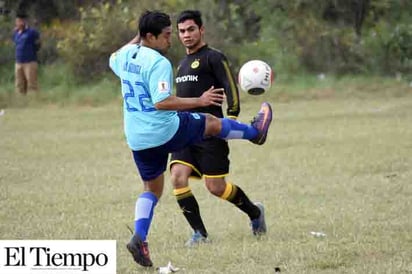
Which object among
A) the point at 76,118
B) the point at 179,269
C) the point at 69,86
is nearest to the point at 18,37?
the point at 69,86

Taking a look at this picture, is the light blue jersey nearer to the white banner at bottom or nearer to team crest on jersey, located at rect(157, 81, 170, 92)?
team crest on jersey, located at rect(157, 81, 170, 92)

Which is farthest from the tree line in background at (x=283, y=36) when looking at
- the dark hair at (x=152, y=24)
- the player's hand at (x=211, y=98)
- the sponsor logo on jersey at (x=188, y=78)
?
the dark hair at (x=152, y=24)

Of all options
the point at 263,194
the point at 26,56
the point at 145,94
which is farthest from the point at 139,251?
the point at 26,56

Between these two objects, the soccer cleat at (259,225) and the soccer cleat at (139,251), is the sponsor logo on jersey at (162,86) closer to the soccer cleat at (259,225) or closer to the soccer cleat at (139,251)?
the soccer cleat at (139,251)

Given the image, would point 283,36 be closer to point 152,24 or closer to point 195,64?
point 195,64

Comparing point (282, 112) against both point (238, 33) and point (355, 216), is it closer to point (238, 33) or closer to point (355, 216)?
point (238, 33)

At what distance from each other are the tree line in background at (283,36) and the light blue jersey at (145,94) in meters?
16.5

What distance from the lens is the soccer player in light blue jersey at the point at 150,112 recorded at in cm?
646

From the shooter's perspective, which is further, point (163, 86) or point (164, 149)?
point (164, 149)

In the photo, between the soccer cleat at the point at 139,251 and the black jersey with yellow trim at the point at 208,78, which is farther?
the black jersey with yellow trim at the point at 208,78

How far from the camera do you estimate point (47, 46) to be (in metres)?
25.5

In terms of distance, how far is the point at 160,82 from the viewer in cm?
641

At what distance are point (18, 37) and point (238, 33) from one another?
5933 millimetres

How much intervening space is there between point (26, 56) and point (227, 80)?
15.4m
